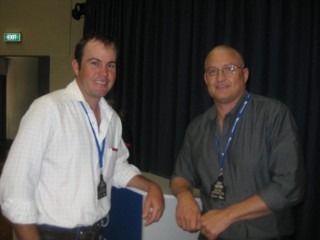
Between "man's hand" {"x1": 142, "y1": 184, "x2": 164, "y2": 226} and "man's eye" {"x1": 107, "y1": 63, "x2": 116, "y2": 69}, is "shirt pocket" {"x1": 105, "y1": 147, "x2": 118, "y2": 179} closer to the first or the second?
"man's hand" {"x1": 142, "y1": 184, "x2": 164, "y2": 226}

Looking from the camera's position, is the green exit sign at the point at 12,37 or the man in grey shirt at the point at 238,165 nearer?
the man in grey shirt at the point at 238,165

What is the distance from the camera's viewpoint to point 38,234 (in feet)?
4.54

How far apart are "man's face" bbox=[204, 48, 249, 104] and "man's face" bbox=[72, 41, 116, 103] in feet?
1.80

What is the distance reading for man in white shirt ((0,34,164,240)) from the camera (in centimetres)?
134

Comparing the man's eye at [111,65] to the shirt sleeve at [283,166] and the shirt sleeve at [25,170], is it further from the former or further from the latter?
the shirt sleeve at [283,166]

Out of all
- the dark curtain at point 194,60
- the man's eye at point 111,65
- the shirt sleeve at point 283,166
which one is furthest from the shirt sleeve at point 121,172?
the dark curtain at point 194,60

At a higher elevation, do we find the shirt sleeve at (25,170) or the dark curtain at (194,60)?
the dark curtain at (194,60)

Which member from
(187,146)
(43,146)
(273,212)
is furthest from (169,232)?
(43,146)

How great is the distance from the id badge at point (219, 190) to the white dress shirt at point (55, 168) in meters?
→ 0.54

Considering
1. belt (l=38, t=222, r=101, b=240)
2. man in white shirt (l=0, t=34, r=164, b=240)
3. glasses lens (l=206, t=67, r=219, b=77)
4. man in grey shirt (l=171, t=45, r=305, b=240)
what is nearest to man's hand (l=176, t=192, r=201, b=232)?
man in grey shirt (l=171, t=45, r=305, b=240)

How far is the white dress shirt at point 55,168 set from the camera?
133 centimetres

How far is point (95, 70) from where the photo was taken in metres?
1.65

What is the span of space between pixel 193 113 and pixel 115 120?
1.57 meters

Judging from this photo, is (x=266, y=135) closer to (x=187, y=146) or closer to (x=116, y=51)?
(x=187, y=146)
